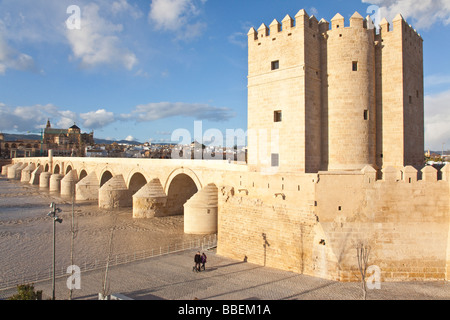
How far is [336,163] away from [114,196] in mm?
21135

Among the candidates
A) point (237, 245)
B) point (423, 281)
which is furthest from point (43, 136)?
point (423, 281)

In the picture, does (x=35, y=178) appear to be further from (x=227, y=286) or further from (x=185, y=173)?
(x=227, y=286)

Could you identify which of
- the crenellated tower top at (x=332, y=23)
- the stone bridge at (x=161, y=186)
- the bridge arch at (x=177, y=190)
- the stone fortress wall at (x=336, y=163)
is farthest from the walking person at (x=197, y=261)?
the bridge arch at (x=177, y=190)

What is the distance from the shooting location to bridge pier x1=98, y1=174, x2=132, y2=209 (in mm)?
27625

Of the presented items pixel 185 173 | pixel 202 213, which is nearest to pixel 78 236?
pixel 185 173

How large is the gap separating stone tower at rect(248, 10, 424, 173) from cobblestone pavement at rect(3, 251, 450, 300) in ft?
14.3

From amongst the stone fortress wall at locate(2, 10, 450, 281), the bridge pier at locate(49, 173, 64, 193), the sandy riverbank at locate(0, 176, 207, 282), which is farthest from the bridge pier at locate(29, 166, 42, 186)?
the stone fortress wall at locate(2, 10, 450, 281)

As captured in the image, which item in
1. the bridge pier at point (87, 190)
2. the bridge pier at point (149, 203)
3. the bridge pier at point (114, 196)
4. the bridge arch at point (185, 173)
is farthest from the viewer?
the bridge pier at point (87, 190)

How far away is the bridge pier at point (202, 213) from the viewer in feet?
58.5

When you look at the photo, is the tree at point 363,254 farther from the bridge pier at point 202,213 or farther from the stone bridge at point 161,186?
the bridge pier at point 202,213

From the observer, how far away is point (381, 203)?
10.3 meters

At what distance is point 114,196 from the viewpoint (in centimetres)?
2764

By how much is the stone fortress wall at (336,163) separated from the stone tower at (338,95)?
41 millimetres

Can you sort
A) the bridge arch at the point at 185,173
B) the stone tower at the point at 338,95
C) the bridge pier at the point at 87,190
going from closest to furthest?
1. the stone tower at the point at 338,95
2. the bridge arch at the point at 185,173
3. the bridge pier at the point at 87,190
